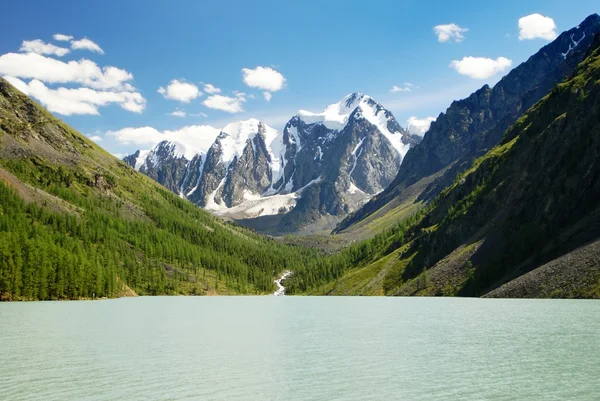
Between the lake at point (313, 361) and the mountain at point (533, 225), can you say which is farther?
the mountain at point (533, 225)

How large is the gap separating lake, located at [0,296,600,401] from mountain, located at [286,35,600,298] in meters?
42.8

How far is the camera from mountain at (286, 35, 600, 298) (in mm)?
114375

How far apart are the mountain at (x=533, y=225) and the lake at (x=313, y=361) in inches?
1687

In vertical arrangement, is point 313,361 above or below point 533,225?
below

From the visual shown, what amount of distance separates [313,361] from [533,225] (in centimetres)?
11786

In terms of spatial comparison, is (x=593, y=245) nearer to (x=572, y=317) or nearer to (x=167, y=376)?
(x=572, y=317)

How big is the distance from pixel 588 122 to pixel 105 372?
151378 mm

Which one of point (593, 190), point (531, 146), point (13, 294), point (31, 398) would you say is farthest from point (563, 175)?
point (13, 294)

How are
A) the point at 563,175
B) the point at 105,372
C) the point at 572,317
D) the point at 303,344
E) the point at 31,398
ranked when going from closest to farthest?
1. the point at 31,398
2. the point at 105,372
3. the point at 303,344
4. the point at 572,317
5. the point at 563,175

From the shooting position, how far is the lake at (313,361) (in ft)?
104

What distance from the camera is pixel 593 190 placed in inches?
5143

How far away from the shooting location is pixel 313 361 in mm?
43469

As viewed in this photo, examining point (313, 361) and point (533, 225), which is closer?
point (313, 361)

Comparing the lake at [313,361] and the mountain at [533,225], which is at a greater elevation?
the mountain at [533,225]
